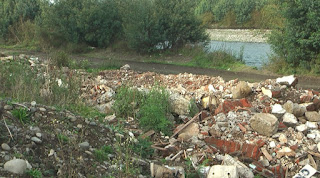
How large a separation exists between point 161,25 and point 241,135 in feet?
44.9

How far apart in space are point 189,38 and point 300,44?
22.2 feet

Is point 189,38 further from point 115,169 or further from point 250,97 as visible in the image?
point 115,169

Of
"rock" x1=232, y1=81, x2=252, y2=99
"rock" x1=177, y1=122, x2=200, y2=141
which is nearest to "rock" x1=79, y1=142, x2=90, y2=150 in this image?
"rock" x1=177, y1=122, x2=200, y2=141

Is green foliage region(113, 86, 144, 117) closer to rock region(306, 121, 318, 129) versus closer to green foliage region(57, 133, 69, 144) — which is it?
green foliage region(57, 133, 69, 144)

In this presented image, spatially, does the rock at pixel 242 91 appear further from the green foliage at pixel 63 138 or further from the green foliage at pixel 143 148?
the green foliage at pixel 63 138

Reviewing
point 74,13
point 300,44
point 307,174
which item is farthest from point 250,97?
point 74,13

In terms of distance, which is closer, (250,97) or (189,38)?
(250,97)

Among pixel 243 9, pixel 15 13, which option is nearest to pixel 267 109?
pixel 15 13

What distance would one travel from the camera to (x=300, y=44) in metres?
14.9

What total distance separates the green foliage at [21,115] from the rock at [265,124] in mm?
4168

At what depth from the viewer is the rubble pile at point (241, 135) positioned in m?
5.64

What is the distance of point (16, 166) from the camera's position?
350cm

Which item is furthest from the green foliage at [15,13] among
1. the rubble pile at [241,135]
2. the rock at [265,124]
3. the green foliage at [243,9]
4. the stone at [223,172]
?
the green foliage at [243,9]

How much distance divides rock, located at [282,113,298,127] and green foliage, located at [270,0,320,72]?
8049mm
